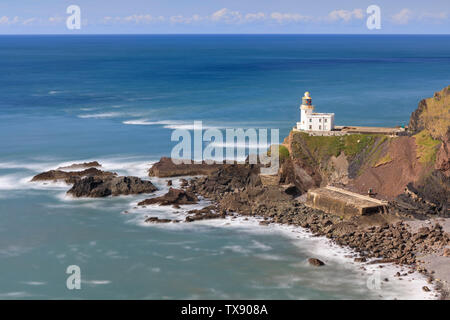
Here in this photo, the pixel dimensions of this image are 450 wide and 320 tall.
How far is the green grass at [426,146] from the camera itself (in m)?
57.9

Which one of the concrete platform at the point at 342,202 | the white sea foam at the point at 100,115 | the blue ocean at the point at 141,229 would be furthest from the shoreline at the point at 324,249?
the white sea foam at the point at 100,115

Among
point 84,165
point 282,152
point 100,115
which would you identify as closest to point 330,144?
point 282,152

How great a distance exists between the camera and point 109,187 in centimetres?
6366


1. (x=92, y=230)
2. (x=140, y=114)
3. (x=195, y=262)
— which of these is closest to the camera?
(x=195, y=262)

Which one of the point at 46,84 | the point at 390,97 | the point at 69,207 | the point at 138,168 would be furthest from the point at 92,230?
the point at 46,84

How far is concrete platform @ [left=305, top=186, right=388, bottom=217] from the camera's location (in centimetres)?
5394

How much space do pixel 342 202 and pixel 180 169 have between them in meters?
21.9

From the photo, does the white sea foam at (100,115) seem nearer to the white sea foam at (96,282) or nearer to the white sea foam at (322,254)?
the white sea foam at (322,254)

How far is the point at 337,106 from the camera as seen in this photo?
118 metres

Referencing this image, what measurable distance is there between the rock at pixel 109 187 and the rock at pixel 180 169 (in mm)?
5217

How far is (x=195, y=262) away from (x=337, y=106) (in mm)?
76530

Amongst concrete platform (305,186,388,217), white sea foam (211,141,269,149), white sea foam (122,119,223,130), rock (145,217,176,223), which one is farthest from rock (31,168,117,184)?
white sea foam (122,119,223,130)

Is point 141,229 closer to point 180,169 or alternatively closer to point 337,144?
point 180,169
